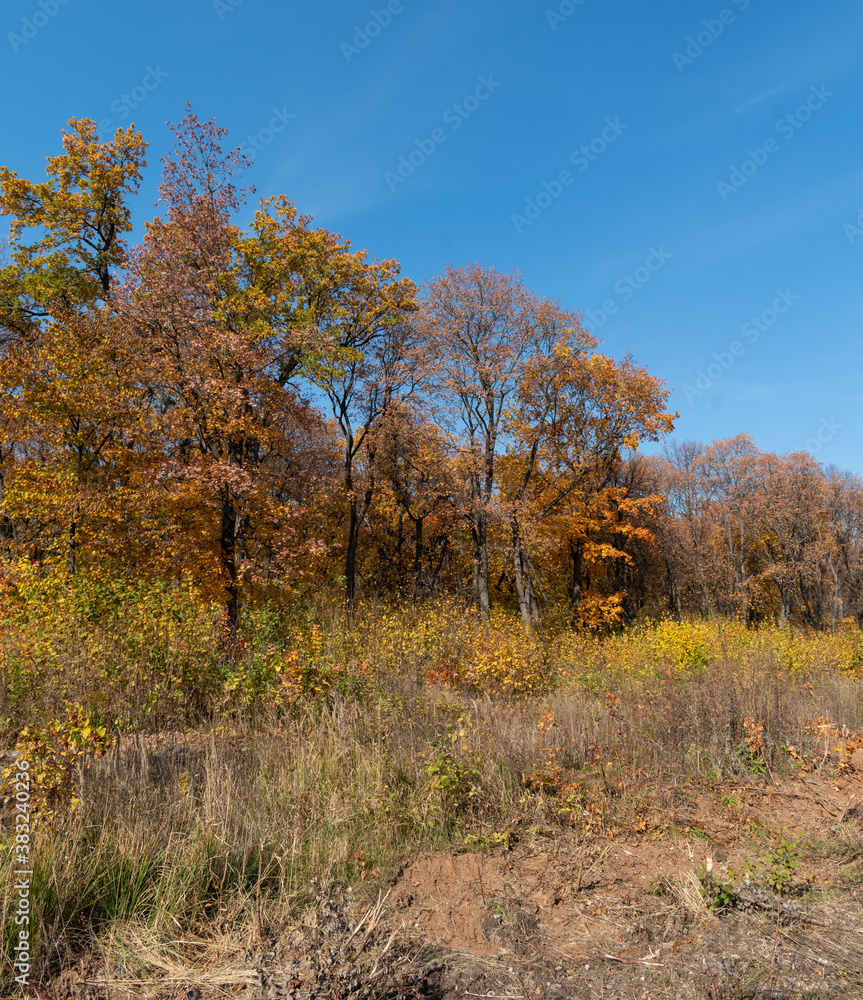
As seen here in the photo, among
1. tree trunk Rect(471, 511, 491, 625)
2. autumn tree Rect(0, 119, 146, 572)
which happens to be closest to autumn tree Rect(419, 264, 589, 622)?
tree trunk Rect(471, 511, 491, 625)

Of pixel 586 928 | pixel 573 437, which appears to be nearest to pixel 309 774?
pixel 586 928

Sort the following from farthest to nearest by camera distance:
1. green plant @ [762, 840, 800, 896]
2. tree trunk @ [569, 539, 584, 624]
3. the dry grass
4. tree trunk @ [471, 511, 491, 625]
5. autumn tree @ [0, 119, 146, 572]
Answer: tree trunk @ [569, 539, 584, 624] < tree trunk @ [471, 511, 491, 625] < autumn tree @ [0, 119, 146, 572] < green plant @ [762, 840, 800, 896] < the dry grass

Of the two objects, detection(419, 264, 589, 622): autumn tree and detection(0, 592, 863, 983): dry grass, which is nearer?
detection(0, 592, 863, 983): dry grass

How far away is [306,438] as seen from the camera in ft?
66.3

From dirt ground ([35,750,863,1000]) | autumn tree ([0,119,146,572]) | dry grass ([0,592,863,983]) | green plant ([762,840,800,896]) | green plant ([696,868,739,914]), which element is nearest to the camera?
dirt ground ([35,750,863,1000])

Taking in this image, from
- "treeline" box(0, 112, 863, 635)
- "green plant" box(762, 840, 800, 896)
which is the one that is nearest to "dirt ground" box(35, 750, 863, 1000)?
"green plant" box(762, 840, 800, 896)

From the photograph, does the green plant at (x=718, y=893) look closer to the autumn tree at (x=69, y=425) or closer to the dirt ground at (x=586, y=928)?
the dirt ground at (x=586, y=928)

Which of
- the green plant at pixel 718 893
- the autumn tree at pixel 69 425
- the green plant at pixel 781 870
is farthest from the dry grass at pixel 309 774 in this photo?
Result: the autumn tree at pixel 69 425

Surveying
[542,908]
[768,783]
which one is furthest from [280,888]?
[768,783]

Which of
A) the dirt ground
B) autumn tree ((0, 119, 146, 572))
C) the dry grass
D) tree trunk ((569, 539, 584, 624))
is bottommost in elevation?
the dirt ground

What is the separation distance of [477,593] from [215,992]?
18433 millimetres

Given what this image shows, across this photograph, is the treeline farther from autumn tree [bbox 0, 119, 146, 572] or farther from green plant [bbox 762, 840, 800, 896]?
green plant [bbox 762, 840, 800, 896]

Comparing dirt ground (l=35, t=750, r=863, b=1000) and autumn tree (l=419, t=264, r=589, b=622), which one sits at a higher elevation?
autumn tree (l=419, t=264, r=589, b=622)

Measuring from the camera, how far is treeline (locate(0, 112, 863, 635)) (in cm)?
1076
